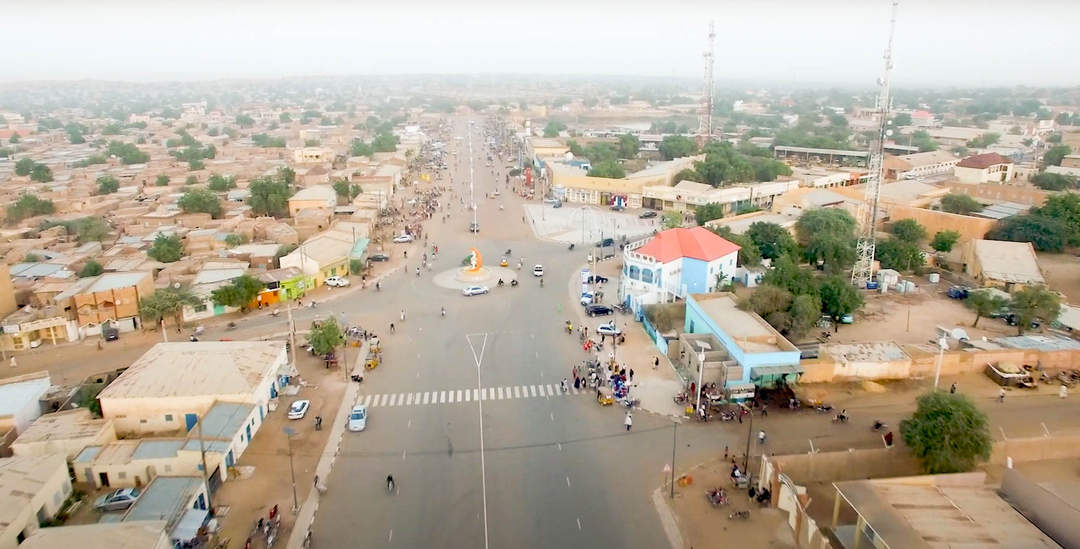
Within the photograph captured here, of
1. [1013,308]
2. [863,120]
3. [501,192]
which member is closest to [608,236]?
[501,192]

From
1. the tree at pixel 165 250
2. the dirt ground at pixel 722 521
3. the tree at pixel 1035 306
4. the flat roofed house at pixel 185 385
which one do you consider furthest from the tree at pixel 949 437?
the tree at pixel 165 250

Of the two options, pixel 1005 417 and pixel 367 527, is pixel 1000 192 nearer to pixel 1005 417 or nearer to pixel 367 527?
pixel 1005 417

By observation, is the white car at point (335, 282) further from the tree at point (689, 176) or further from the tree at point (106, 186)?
the tree at point (106, 186)

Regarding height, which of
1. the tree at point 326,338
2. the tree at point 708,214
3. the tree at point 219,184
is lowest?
the tree at point 326,338

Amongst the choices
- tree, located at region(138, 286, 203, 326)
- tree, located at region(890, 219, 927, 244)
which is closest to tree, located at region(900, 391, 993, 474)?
tree, located at region(890, 219, 927, 244)

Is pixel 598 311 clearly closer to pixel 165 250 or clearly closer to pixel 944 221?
pixel 165 250
